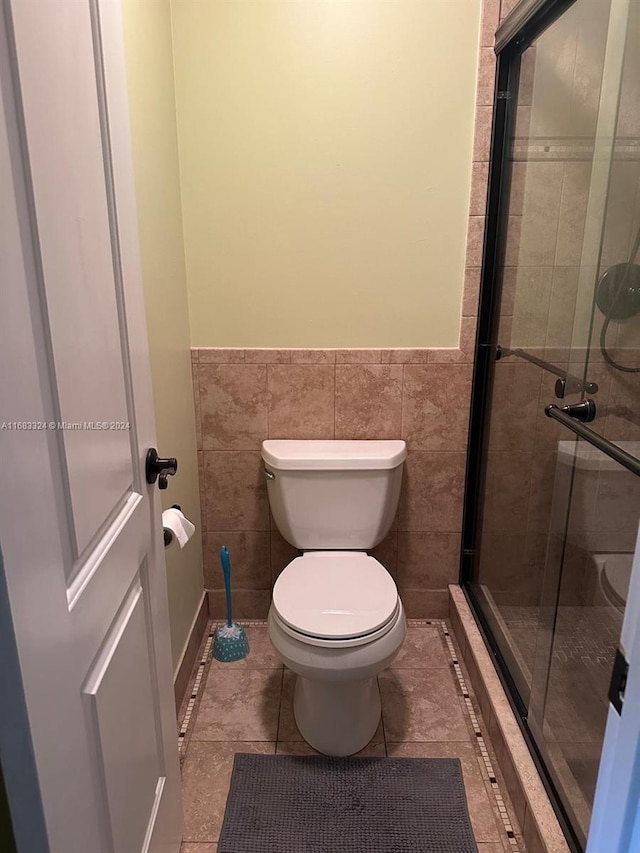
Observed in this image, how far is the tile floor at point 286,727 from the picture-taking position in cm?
142

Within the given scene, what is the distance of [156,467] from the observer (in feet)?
3.56

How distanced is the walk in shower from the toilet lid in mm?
451

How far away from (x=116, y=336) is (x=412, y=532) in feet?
4.87

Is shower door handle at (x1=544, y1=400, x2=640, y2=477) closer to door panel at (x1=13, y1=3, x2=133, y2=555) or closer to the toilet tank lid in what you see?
the toilet tank lid

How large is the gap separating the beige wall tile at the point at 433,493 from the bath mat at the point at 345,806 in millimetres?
776

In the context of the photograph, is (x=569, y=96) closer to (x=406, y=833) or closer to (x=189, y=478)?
(x=189, y=478)

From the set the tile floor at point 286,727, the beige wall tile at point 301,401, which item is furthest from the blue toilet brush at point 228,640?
the beige wall tile at point 301,401

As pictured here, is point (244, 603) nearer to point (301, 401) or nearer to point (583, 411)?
point (301, 401)

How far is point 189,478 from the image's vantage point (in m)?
1.92

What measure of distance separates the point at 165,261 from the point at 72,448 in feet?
3.46

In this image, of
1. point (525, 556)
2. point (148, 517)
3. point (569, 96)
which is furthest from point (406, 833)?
point (569, 96)

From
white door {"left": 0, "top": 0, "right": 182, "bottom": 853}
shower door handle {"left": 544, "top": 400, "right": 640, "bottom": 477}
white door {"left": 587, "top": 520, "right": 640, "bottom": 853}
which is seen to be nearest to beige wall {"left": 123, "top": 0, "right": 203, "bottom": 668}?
white door {"left": 0, "top": 0, "right": 182, "bottom": 853}

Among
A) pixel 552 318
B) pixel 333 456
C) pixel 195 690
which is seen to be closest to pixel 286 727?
pixel 195 690

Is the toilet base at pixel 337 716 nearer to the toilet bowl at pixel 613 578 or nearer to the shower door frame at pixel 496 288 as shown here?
the shower door frame at pixel 496 288
